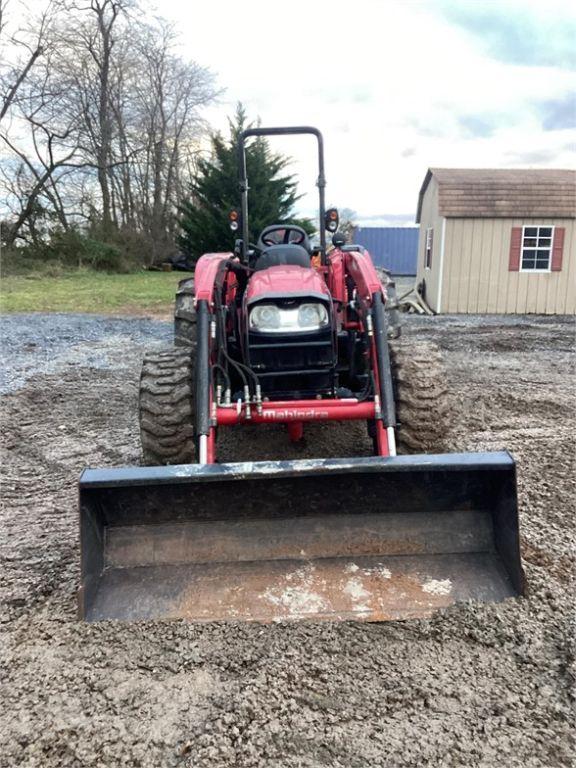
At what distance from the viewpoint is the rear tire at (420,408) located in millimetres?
3607

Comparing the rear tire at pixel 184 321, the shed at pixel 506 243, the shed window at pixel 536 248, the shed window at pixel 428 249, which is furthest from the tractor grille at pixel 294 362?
the shed window at pixel 428 249

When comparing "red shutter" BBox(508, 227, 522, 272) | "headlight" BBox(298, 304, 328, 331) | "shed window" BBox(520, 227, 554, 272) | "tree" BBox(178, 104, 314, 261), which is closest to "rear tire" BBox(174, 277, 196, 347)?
"headlight" BBox(298, 304, 328, 331)

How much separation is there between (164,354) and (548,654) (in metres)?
2.47

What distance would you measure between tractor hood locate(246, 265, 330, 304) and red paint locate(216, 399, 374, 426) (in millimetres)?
573

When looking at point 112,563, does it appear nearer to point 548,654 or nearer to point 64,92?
point 548,654

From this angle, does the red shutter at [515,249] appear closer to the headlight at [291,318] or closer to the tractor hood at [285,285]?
the tractor hood at [285,285]

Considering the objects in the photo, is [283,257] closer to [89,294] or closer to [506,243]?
[506,243]

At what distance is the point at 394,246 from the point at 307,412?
28648 millimetres

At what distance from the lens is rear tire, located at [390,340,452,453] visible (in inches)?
142

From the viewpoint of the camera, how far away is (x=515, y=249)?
1413 centimetres

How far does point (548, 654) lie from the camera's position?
7.40ft

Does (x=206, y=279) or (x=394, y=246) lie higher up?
(x=206, y=279)

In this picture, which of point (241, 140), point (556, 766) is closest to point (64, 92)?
point (241, 140)

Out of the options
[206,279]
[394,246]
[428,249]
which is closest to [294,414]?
[206,279]
